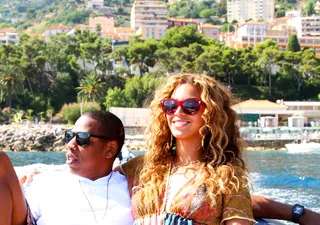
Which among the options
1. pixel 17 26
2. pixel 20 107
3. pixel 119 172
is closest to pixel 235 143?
pixel 119 172

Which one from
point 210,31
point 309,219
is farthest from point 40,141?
point 210,31

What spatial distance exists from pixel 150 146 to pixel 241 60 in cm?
5851

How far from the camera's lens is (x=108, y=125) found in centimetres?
308

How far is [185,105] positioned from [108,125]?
0.44 metres

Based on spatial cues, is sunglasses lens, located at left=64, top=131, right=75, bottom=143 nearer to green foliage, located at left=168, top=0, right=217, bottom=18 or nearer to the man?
the man

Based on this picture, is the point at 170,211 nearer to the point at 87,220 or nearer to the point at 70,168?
the point at 87,220

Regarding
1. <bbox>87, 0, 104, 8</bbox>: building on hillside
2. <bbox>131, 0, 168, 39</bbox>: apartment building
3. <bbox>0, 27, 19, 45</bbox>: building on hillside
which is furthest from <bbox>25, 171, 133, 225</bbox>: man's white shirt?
<bbox>87, 0, 104, 8</bbox>: building on hillside

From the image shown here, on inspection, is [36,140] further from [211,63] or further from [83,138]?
[83,138]

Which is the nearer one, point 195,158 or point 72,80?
point 195,158

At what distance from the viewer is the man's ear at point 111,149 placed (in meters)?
3.09

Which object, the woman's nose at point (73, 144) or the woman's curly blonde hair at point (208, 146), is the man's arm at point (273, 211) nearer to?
Answer: the woman's curly blonde hair at point (208, 146)

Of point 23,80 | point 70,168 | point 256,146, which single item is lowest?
point 256,146

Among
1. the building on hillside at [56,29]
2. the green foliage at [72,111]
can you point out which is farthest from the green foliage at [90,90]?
the building on hillside at [56,29]

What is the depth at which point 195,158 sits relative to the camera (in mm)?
2924
